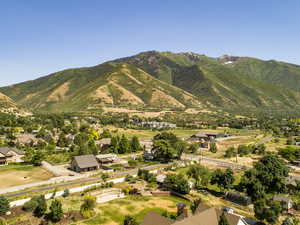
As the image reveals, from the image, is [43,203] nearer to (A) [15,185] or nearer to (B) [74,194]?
(B) [74,194]

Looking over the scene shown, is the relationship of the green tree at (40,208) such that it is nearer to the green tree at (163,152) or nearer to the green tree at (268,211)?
the green tree at (268,211)

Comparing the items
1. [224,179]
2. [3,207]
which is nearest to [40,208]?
[3,207]

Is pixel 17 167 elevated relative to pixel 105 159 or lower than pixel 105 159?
elevated

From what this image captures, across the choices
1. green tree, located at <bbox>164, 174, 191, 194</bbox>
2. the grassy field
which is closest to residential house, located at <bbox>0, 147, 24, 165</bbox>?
the grassy field

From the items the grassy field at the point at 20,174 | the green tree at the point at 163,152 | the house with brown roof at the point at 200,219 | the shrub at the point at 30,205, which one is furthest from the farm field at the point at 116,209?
the green tree at the point at 163,152

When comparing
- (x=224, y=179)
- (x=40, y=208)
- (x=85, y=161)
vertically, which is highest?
(x=40, y=208)

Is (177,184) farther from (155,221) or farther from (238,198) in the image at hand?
(155,221)

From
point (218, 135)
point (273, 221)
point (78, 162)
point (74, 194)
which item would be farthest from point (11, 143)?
point (218, 135)
